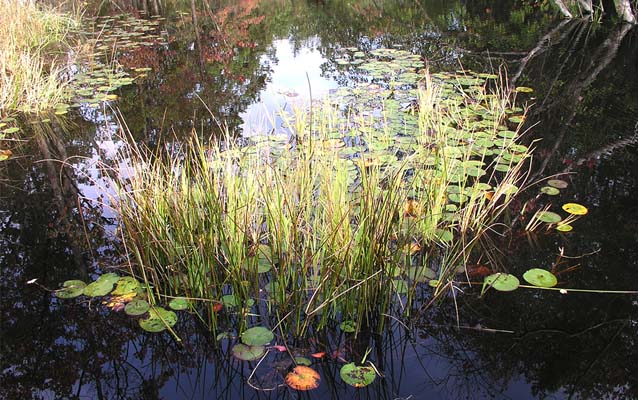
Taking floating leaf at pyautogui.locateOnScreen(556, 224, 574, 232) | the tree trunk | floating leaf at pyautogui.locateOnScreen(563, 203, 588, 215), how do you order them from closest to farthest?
floating leaf at pyautogui.locateOnScreen(556, 224, 574, 232), floating leaf at pyautogui.locateOnScreen(563, 203, 588, 215), the tree trunk

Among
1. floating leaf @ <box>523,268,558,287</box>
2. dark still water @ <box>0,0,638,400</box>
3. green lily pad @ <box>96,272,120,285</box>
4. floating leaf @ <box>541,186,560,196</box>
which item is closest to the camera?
dark still water @ <box>0,0,638,400</box>

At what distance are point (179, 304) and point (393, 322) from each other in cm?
98

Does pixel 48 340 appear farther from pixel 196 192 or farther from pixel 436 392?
pixel 436 392

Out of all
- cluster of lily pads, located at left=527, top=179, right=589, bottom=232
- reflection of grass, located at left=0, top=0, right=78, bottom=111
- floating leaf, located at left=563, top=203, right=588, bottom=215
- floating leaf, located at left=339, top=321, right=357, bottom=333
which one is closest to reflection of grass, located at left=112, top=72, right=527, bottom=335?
floating leaf, located at left=339, top=321, right=357, bottom=333

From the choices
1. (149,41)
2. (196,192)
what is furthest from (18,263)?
(149,41)

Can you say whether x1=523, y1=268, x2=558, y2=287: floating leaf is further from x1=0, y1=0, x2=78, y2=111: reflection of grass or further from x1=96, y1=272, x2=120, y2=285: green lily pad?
x1=0, y1=0, x2=78, y2=111: reflection of grass

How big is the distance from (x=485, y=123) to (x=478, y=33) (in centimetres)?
482

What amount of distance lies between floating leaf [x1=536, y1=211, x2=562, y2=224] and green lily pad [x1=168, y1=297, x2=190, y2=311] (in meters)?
2.04

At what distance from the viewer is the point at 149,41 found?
7.88 meters

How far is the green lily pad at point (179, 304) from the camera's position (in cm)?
216

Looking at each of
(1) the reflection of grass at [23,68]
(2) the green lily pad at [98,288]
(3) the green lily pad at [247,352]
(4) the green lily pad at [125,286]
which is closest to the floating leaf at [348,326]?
(3) the green lily pad at [247,352]

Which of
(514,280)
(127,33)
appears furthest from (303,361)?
(127,33)

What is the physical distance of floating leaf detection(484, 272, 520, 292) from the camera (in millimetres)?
2213

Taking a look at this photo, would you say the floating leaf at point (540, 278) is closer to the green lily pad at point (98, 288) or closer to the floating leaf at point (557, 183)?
the floating leaf at point (557, 183)
